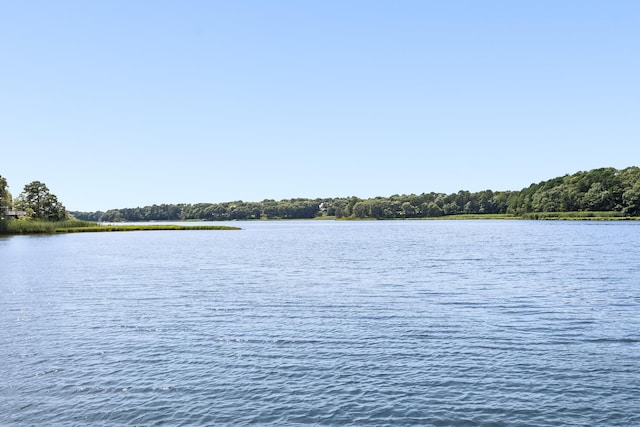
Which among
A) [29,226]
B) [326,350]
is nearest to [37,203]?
[29,226]

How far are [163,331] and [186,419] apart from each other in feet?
45.3

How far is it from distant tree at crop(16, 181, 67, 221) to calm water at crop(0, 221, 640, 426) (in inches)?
5048

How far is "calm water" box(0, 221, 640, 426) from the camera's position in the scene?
61.8 ft

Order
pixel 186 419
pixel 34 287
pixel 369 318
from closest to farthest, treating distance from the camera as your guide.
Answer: pixel 186 419 → pixel 369 318 → pixel 34 287

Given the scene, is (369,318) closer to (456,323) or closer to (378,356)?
(456,323)

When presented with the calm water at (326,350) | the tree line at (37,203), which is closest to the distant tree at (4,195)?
the tree line at (37,203)

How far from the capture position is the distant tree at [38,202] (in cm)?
16800

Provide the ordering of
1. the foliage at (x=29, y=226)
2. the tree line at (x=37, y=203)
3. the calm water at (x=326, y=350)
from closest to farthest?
the calm water at (x=326, y=350) → the foliage at (x=29, y=226) → the tree line at (x=37, y=203)

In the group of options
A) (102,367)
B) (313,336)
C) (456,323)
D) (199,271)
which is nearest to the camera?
(102,367)

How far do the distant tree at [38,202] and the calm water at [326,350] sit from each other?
128m

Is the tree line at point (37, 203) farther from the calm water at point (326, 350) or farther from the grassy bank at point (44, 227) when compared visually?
the calm water at point (326, 350)

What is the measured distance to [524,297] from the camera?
134 ft

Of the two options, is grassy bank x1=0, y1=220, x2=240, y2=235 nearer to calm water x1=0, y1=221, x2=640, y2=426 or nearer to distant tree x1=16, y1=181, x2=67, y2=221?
distant tree x1=16, y1=181, x2=67, y2=221

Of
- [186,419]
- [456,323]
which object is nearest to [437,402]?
[186,419]
